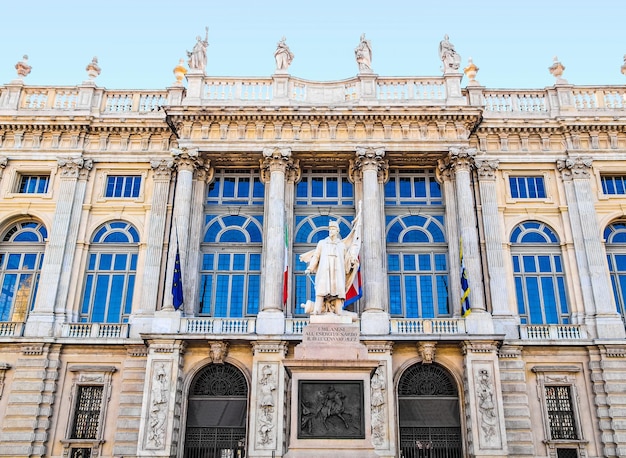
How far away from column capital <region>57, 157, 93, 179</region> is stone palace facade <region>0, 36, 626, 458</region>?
11 centimetres

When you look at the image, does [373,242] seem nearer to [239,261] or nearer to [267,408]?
[239,261]

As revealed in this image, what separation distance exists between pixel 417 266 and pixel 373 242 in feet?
7.39

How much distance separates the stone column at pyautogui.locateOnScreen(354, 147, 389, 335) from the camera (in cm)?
2059

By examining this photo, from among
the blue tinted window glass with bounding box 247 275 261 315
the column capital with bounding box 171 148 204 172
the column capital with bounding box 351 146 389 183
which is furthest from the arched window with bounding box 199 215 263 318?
the column capital with bounding box 351 146 389 183

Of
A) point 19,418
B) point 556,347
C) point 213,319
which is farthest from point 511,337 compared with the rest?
point 19,418

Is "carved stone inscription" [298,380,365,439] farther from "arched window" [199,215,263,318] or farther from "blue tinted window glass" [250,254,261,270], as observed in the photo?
"blue tinted window glass" [250,254,261,270]

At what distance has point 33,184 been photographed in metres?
24.2

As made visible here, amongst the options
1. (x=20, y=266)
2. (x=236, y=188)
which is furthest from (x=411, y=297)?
(x=20, y=266)

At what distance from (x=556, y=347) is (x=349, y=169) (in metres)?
10.1

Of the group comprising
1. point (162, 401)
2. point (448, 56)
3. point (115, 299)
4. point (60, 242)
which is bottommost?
point (162, 401)

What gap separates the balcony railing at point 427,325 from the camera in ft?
67.2

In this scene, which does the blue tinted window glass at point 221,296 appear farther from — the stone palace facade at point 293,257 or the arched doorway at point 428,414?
the arched doorway at point 428,414

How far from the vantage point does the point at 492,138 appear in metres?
24.3

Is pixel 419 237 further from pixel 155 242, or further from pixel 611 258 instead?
pixel 155 242
